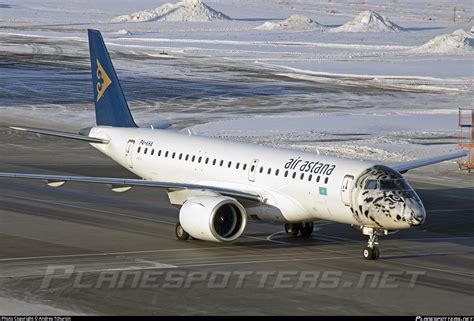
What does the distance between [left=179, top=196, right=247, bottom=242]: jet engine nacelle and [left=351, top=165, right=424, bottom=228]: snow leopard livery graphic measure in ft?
15.0

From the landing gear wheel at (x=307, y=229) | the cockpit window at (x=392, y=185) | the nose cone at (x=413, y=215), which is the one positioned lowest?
the landing gear wheel at (x=307, y=229)

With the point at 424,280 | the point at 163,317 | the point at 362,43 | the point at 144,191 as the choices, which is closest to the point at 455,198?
the point at 144,191

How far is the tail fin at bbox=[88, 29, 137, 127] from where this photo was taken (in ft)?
162

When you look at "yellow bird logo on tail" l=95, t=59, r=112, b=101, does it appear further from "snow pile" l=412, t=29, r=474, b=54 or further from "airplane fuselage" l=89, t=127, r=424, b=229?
"snow pile" l=412, t=29, r=474, b=54

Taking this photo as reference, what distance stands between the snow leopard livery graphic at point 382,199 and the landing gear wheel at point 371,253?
0.96 metres

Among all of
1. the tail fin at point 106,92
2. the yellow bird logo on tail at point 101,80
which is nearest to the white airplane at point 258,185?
the tail fin at point 106,92

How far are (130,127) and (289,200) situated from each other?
39.1 feet

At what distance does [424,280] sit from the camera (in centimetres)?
3491

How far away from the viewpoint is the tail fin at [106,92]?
162 ft

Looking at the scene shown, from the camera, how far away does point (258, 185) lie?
4106cm

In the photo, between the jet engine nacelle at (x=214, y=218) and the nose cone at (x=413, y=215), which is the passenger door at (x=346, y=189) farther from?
the jet engine nacelle at (x=214, y=218)

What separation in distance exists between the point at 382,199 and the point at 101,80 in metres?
18.5

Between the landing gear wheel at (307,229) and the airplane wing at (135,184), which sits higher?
the airplane wing at (135,184)

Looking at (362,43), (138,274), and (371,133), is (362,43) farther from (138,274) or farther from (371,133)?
(138,274)
